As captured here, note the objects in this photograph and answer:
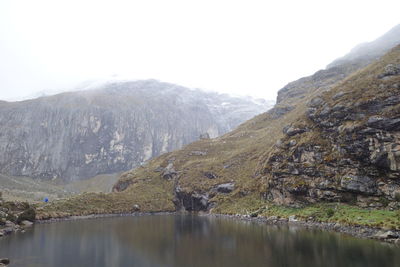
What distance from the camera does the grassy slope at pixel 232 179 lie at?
67.3 metres

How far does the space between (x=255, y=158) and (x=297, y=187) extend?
1870 inches

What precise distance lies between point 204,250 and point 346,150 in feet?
142

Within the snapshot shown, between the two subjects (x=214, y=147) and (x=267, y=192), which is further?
(x=214, y=147)

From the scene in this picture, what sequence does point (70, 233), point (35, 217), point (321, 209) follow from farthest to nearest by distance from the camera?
point (35, 217), point (321, 209), point (70, 233)

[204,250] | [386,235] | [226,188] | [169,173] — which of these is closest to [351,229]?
[386,235]

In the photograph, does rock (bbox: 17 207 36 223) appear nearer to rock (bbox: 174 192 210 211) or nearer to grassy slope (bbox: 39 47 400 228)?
grassy slope (bbox: 39 47 400 228)

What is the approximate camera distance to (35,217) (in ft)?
278

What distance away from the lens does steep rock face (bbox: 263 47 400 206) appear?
60156 millimetres

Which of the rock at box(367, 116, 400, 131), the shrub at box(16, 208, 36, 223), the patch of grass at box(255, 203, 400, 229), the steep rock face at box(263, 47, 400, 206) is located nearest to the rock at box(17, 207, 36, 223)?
the shrub at box(16, 208, 36, 223)

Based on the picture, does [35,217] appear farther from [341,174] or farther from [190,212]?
[341,174]

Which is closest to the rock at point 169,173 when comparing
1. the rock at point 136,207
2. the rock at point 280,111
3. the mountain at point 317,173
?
the mountain at point 317,173

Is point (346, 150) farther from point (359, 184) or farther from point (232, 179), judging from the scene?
point (232, 179)

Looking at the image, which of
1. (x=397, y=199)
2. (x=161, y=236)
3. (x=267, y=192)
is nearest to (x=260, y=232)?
(x=161, y=236)

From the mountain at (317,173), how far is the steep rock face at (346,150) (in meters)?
0.18
